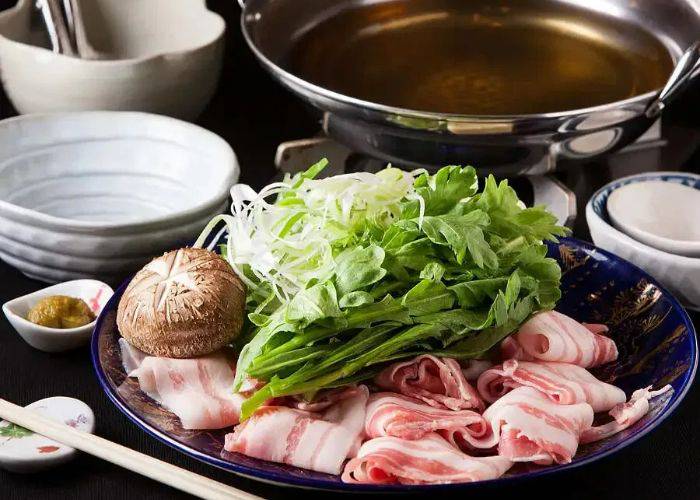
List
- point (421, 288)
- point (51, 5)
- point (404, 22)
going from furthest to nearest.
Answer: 1. point (404, 22)
2. point (51, 5)
3. point (421, 288)

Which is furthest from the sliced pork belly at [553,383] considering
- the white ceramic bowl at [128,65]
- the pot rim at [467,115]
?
the white ceramic bowl at [128,65]

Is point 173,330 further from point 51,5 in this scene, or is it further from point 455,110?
point 51,5

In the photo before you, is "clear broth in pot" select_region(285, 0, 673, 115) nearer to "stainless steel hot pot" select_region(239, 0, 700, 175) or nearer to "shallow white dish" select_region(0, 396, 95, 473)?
"stainless steel hot pot" select_region(239, 0, 700, 175)

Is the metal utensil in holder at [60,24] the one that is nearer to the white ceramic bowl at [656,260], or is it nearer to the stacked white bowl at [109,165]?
the stacked white bowl at [109,165]

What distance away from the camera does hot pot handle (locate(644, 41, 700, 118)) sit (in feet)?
5.15

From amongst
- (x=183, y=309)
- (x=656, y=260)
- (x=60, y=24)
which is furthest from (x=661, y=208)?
(x=60, y=24)

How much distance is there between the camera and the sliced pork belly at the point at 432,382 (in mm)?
1193

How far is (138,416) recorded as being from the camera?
1154 mm

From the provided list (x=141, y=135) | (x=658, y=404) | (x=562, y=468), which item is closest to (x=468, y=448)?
(x=562, y=468)

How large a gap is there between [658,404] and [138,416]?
22.9 inches

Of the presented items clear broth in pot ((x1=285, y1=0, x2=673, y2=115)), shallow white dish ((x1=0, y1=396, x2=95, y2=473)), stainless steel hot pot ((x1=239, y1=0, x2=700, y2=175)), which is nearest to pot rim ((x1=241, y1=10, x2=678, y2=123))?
stainless steel hot pot ((x1=239, y1=0, x2=700, y2=175))

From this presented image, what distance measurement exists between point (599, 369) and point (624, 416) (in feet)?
0.56

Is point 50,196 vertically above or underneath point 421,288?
underneath

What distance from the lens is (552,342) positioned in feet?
4.14
